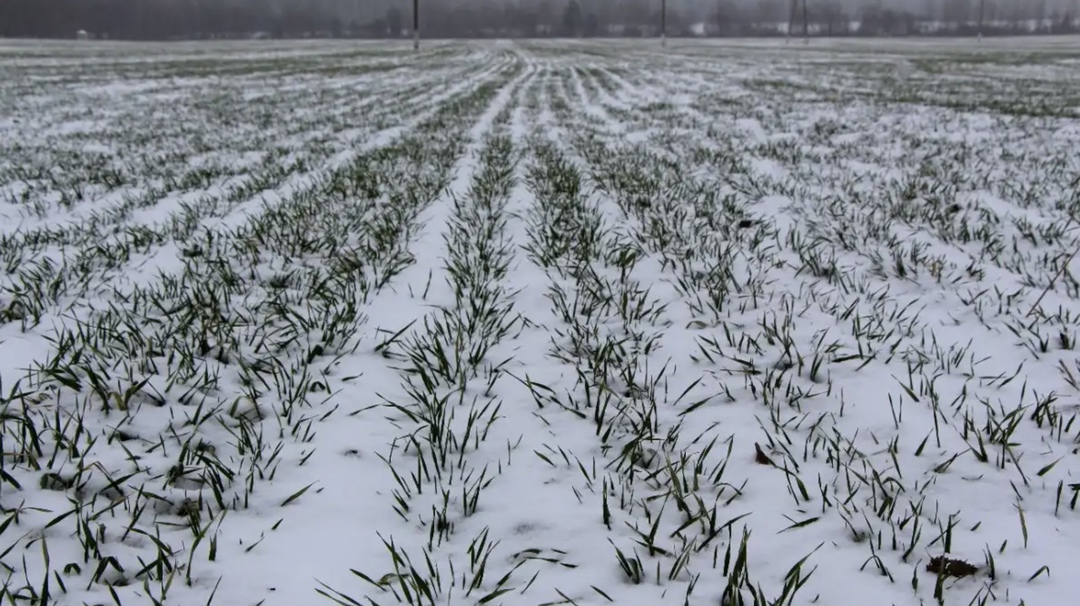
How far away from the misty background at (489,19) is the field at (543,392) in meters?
115

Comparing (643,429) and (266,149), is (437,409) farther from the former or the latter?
(266,149)

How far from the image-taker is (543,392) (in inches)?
107

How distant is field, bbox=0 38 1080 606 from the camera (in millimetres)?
1748

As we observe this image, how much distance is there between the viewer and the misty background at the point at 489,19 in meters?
116

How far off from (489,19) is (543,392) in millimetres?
174090

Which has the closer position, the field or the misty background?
the field

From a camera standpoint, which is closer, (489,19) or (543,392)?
(543,392)

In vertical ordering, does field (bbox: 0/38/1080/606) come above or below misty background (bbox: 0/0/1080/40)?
below

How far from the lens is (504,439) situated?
7.80ft

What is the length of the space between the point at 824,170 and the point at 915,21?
159m

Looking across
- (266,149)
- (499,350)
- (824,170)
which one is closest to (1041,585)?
(499,350)

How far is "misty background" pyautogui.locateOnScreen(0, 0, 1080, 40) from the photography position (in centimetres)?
11550

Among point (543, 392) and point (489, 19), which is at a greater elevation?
point (489, 19)

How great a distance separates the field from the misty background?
379ft
